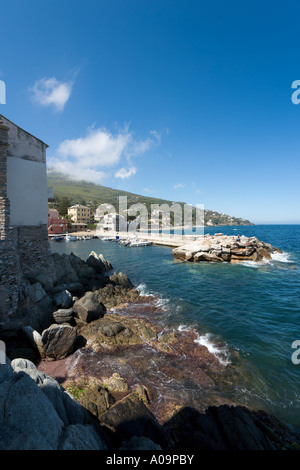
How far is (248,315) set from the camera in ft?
46.7

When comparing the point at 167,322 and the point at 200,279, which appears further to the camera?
the point at 200,279

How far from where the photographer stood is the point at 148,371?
8.98m

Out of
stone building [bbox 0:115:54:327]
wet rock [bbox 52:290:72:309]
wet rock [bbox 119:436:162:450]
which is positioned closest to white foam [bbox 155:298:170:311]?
wet rock [bbox 52:290:72:309]

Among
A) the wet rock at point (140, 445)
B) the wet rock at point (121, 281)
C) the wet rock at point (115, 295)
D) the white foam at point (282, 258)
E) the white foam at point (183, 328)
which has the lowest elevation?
the white foam at point (183, 328)

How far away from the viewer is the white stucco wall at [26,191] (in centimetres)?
1384

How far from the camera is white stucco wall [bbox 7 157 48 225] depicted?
13.8 meters

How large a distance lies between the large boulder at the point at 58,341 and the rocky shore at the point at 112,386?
0.16ft

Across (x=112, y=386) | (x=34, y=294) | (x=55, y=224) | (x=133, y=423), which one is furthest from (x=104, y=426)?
(x=55, y=224)

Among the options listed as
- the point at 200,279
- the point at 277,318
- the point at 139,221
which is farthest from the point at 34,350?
the point at 139,221

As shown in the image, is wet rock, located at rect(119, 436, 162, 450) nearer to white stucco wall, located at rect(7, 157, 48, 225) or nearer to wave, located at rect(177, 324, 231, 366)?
wave, located at rect(177, 324, 231, 366)

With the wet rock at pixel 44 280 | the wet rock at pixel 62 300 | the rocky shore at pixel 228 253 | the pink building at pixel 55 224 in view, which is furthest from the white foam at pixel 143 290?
the pink building at pixel 55 224

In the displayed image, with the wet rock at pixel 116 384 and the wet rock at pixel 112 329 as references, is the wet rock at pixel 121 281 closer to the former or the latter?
the wet rock at pixel 112 329
